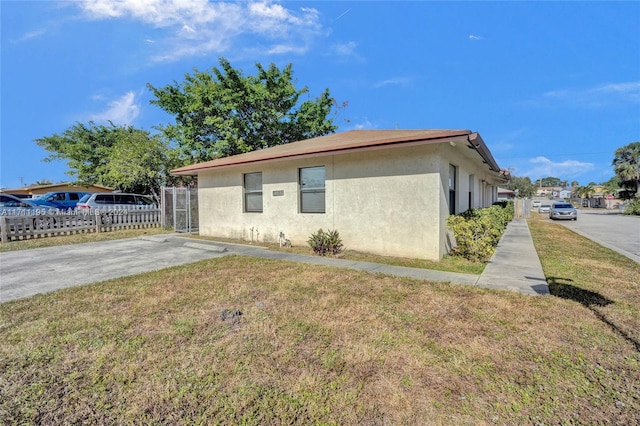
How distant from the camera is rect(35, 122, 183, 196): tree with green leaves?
1853cm

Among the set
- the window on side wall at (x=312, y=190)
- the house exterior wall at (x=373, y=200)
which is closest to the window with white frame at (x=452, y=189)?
the house exterior wall at (x=373, y=200)

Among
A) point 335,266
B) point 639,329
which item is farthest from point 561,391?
point 335,266

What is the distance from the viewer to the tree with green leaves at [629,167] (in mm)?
35969

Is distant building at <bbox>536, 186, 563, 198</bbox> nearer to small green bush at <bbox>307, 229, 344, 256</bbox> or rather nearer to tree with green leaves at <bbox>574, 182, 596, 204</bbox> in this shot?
tree with green leaves at <bbox>574, 182, 596, 204</bbox>

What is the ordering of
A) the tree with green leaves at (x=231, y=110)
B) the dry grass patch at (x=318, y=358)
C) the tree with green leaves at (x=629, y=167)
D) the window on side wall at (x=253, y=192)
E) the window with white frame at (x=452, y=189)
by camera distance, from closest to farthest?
the dry grass patch at (x=318, y=358), the window with white frame at (x=452, y=189), the window on side wall at (x=253, y=192), the tree with green leaves at (x=231, y=110), the tree with green leaves at (x=629, y=167)

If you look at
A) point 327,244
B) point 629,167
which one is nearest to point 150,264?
point 327,244

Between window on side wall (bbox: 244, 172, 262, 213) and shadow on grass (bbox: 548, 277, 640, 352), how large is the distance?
27.1ft

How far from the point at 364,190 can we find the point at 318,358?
5477 mm

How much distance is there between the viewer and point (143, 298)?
14.8 feet

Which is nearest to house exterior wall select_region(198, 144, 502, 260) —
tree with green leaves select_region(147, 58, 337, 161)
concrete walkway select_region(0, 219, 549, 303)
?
concrete walkway select_region(0, 219, 549, 303)

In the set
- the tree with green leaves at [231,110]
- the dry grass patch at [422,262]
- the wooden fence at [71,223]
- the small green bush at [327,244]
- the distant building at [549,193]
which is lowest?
the dry grass patch at [422,262]

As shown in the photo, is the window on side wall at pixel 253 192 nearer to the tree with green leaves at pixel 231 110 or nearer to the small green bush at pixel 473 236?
the small green bush at pixel 473 236

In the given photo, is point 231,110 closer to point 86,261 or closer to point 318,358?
point 86,261

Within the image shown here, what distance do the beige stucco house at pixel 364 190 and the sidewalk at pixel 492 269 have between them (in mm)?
1159
